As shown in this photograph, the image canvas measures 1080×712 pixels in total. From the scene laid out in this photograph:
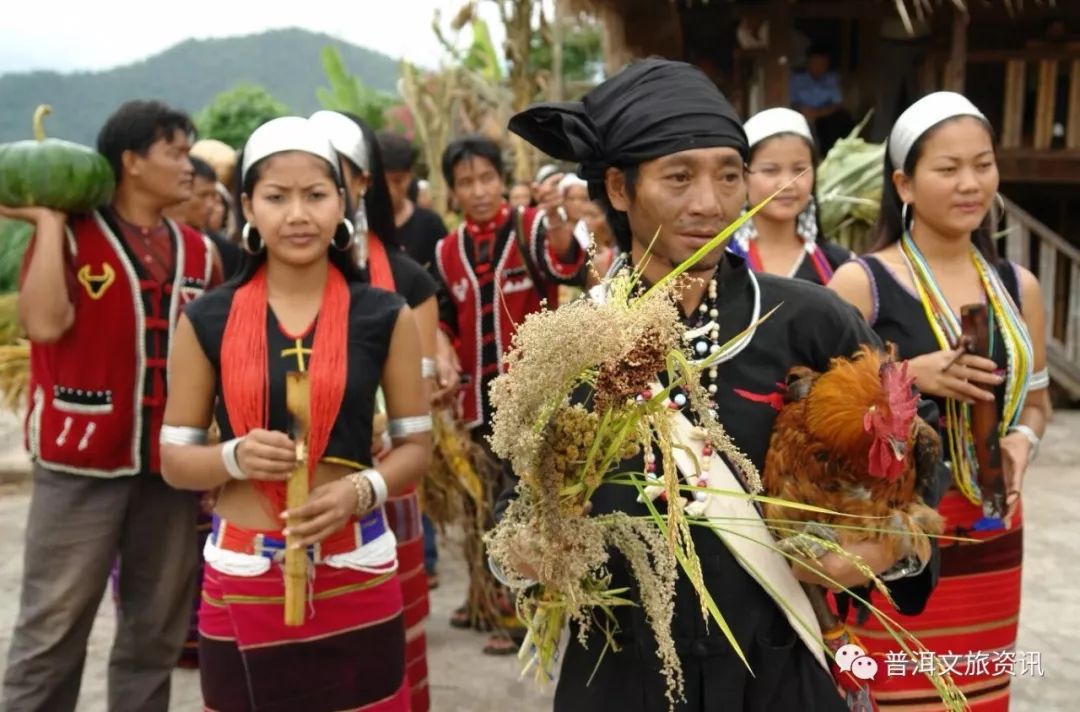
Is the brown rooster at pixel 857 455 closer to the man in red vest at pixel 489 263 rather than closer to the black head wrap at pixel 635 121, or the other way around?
the black head wrap at pixel 635 121

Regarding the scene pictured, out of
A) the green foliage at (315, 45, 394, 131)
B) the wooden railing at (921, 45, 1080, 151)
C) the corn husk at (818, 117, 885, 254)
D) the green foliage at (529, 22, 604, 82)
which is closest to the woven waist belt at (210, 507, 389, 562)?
the corn husk at (818, 117, 885, 254)

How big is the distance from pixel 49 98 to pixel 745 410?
50.7 m

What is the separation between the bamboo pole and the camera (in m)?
2.71

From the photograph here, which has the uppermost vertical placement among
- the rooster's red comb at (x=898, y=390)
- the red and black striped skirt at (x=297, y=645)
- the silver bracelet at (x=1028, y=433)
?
the rooster's red comb at (x=898, y=390)

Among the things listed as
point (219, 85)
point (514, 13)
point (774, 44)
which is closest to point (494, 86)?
point (514, 13)

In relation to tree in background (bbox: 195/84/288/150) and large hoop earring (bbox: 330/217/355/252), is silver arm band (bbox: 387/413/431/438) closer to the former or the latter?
large hoop earring (bbox: 330/217/355/252)

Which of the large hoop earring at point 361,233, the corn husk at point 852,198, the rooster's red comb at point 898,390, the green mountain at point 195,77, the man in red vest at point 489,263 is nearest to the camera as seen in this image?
the rooster's red comb at point 898,390

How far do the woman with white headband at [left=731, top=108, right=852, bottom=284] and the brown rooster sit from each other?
6.33 feet

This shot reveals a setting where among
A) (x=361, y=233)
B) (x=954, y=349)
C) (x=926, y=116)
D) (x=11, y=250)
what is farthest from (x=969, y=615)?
(x=11, y=250)

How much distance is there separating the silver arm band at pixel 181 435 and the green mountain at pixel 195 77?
44.0 metres

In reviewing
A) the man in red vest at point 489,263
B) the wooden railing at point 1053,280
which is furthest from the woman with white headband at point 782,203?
the wooden railing at point 1053,280

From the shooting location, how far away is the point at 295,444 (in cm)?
272

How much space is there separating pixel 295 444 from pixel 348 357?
0.31 metres

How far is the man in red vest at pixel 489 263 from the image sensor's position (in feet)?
17.0
